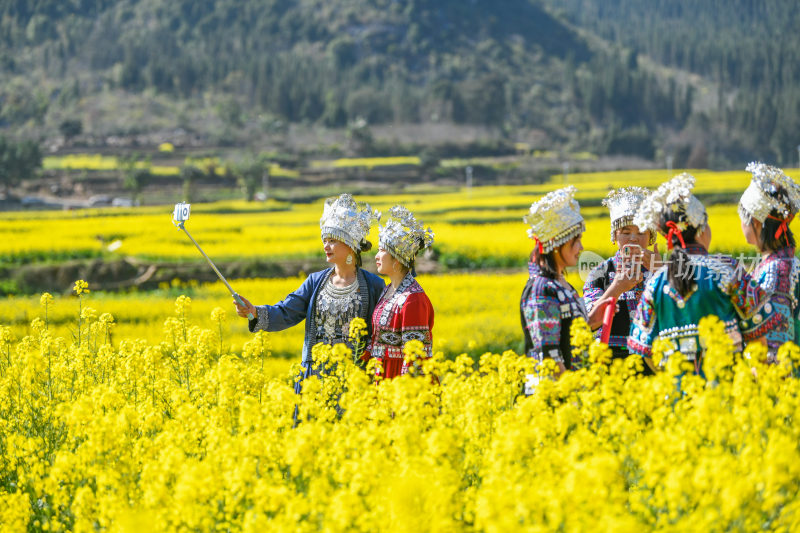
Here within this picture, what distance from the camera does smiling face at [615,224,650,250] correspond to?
5223 mm

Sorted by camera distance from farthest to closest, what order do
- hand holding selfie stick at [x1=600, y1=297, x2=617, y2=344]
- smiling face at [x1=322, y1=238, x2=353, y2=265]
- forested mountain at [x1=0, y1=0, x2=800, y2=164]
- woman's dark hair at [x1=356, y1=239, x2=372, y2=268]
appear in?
forested mountain at [x1=0, y1=0, x2=800, y2=164]
woman's dark hair at [x1=356, y1=239, x2=372, y2=268]
smiling face at [x1=322, y1=238, x2=353, y2=265]
hand holding selfie stick at [x1=600, y1=297, x2=617, y2=344]

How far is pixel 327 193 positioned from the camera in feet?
170

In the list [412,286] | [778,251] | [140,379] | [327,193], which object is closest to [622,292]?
[778,251]

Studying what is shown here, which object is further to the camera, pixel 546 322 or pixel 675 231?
pixel 546 322

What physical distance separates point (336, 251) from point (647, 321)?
185 centimetres

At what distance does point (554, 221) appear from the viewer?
14.9 ft

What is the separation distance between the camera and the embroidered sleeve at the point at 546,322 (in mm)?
4430

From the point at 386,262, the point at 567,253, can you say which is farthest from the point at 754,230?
the point at 386,262

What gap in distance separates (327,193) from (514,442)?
48794mm

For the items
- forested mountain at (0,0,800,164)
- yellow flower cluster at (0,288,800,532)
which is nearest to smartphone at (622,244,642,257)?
yellow flower cluster at (0,288,800,532)

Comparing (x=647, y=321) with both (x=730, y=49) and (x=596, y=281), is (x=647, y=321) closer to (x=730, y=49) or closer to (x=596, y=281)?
(x=596, y=281)

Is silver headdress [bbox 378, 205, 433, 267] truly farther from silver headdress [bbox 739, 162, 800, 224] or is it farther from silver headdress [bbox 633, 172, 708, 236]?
silver headdress [bbox 739, 162, 800, 224]

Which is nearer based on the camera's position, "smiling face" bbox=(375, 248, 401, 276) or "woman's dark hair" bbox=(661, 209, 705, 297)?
"woman's dark hair" bbox=(661, 209, 705, 297)

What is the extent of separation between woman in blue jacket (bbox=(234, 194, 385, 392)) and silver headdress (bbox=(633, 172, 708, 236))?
5.54 feet
